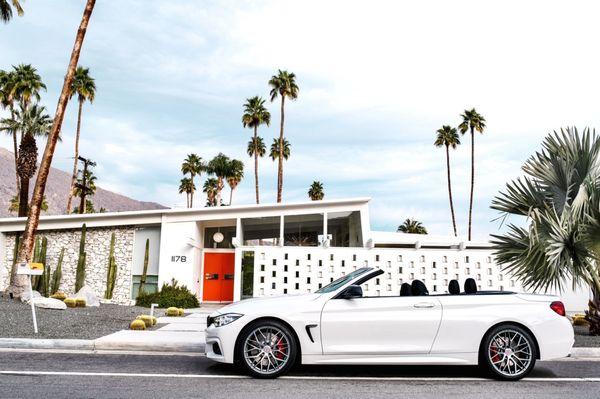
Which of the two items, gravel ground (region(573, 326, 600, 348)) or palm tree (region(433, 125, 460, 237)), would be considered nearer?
gravel ground (region(573, 326, 600, 348))

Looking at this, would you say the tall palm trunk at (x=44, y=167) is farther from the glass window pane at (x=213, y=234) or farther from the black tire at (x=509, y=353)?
the black tire at (x=509, y=353)

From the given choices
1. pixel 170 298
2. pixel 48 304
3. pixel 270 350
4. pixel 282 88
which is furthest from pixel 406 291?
pixel 282 88

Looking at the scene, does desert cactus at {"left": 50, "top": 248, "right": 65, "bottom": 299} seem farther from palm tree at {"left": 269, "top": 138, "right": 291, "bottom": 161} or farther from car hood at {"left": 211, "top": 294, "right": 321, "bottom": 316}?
palm tree at {"left": 269, "top": 138, "right": 291, "bottom": 161}

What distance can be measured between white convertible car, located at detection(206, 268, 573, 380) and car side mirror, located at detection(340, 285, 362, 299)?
0.01m

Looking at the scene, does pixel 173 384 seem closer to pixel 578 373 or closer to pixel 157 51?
pixel 578 373

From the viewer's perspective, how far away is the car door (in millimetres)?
6652

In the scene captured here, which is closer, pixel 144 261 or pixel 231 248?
pixel 144 261

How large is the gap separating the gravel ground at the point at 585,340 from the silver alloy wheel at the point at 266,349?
6.33m

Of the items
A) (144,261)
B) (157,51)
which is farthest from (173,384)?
(144,261)

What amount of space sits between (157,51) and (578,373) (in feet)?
51.0

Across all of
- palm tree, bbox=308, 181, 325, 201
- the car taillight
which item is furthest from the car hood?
palm tree, bbox=308, 181, 325, 201

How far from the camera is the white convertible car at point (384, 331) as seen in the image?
6.65 metres

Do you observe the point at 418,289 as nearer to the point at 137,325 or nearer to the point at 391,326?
the point at 391,326

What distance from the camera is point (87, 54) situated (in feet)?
69.2
